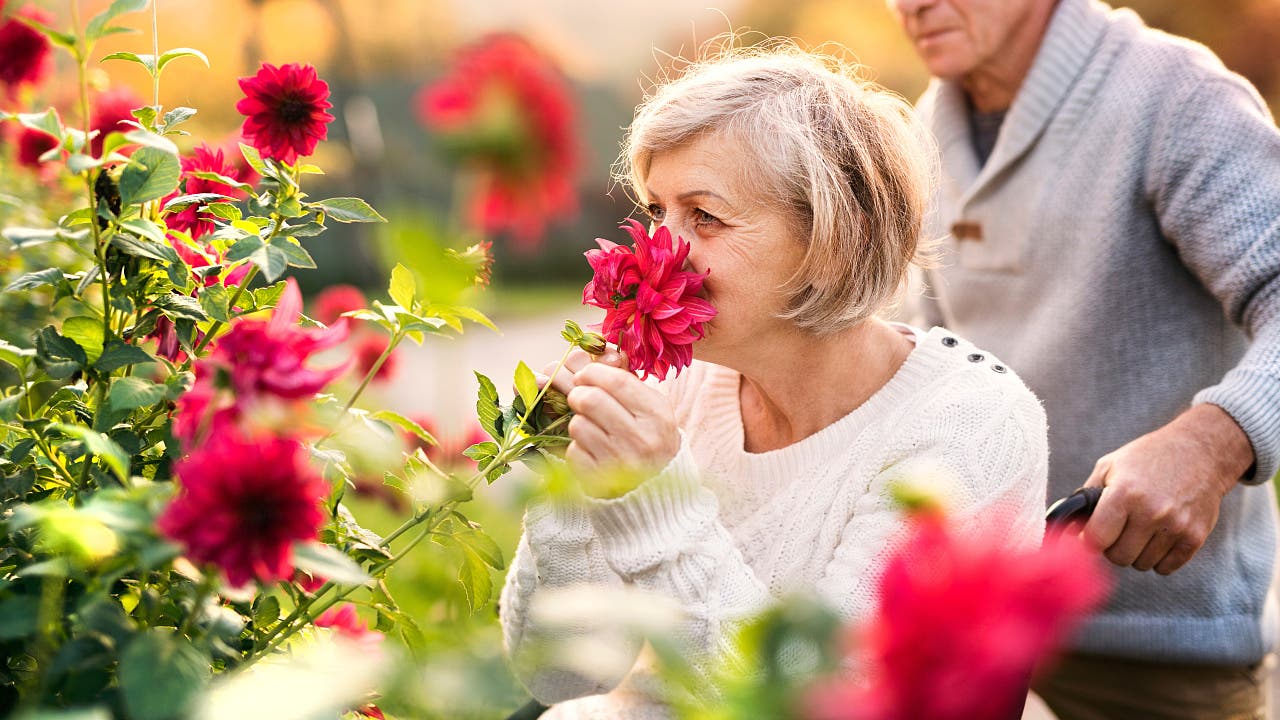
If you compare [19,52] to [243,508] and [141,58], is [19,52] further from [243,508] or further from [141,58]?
[243,508]

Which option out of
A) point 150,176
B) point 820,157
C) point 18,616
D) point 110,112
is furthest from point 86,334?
point 820,157

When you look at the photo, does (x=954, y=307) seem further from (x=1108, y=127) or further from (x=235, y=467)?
(x=235, y=467)

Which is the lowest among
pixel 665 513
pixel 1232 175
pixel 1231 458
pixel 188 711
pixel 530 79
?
pixel 1231 458

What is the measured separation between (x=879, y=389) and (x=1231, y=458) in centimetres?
59

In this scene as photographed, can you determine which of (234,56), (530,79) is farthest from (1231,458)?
(234,56)

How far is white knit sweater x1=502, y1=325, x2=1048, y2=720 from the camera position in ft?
5.20

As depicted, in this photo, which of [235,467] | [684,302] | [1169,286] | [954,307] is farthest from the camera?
[954,307]

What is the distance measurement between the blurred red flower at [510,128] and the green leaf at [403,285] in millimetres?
255

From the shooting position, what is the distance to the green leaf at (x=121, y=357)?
105 cm

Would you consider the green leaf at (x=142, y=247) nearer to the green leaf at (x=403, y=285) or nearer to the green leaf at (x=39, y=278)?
the green leaf at (x=39, y=278)

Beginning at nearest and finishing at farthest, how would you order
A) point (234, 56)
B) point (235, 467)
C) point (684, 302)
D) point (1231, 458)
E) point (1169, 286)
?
1. point (235, 467)
2. point (684, 302)
3. point (1231, 458)
4. point (1169, 286)
5. point (234, 56)

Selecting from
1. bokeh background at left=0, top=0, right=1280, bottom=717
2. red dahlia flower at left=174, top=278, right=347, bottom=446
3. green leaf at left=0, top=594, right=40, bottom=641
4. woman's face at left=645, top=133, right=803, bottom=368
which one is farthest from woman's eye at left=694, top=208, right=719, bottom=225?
green leaf at left=0, top=594, right=40, bottom=641

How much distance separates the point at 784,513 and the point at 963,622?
1.51 m

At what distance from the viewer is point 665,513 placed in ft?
5.18
